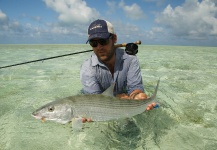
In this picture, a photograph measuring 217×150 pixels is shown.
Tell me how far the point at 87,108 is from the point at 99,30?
109 cm

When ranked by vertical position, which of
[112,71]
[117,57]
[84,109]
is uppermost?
[117,57]

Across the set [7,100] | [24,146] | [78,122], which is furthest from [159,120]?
[7,100]

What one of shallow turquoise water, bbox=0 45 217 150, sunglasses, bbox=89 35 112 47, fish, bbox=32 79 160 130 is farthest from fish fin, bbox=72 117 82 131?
sunglasses, bbox=89 35 112 47

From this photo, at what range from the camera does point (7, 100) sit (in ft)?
15.6

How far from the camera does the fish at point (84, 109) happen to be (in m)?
2.41

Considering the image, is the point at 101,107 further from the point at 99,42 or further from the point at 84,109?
the point at 99,42

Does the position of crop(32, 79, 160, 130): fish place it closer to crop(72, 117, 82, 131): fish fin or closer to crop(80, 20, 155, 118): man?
crop(72, 117, 82, 131): fish fin

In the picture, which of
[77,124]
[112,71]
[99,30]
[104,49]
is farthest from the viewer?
[112,71]

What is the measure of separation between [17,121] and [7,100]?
48.4 inches

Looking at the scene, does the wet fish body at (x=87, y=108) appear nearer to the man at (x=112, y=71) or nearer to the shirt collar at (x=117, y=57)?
the man at (x=112, y=71)

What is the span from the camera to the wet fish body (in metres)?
2.41

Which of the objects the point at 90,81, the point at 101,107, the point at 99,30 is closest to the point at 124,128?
the point at 90,81

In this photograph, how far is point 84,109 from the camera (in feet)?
8.08

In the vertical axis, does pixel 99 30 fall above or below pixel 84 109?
above
